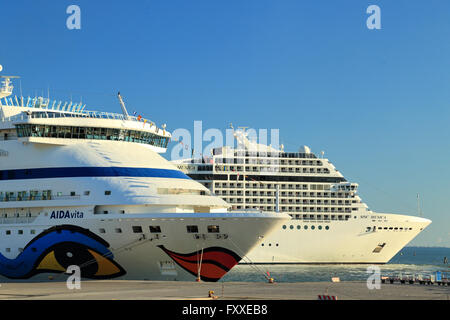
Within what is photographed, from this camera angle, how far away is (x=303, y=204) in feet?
216

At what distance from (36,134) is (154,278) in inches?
386

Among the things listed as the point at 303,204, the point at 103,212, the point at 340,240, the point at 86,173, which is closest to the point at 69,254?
the point at 103,212

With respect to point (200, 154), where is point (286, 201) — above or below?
below

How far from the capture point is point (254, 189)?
218ft

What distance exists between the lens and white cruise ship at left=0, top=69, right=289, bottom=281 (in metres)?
28.9

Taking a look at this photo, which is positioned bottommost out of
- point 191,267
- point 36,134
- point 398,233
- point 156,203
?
point 398,233

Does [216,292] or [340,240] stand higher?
[216,292]

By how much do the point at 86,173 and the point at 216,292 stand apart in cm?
1150

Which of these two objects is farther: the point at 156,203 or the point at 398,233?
the point at 398,233

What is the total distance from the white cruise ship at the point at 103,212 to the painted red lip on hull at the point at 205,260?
0.15ft

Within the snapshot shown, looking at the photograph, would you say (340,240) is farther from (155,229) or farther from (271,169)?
(155,229)
